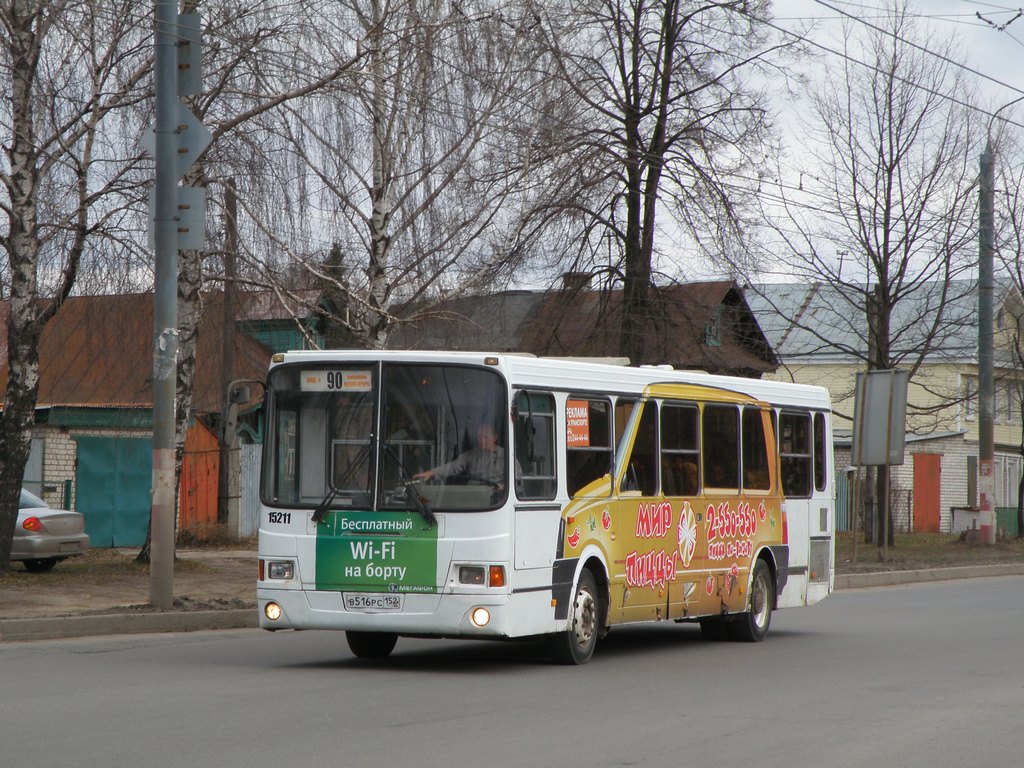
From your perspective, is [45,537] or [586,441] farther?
[45,537]

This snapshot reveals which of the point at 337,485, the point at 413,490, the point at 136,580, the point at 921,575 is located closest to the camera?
the point at 413,490

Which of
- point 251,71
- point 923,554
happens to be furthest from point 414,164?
point 923,554

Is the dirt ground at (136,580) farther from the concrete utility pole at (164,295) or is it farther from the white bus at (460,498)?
the white bus at (460,498)

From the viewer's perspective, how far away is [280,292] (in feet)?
65.1

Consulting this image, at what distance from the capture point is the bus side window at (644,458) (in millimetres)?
13594

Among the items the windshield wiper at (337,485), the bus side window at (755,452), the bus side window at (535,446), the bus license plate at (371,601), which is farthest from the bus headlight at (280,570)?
the bus side window at (755,452)

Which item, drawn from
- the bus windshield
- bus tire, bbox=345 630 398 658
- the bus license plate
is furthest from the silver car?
the bus license plate

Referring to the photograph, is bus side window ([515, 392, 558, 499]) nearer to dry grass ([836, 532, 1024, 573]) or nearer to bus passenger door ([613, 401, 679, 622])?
bus passenger door ([613, 401, 679, 622])

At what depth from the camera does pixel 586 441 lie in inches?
509

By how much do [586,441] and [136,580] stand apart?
367 inches

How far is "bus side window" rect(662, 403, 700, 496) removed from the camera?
558 inches

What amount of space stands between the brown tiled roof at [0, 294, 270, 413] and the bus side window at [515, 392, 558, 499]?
9.52m

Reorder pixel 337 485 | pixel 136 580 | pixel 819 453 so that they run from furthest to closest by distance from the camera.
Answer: pixel 136 580 < pixel 819 453 < pixel 337 485

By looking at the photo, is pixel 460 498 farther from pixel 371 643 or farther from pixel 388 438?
pixel 371 643
